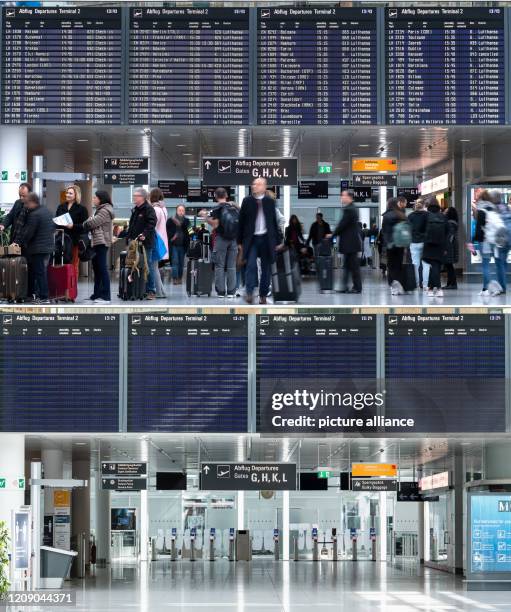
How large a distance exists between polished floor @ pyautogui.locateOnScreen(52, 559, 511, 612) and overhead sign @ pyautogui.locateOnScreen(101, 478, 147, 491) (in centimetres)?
224

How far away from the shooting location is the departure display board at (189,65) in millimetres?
17938

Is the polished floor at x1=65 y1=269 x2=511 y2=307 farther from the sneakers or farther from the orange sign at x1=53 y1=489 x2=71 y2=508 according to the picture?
the orange sign at x1=53 y1=489 x2=71 y2=508

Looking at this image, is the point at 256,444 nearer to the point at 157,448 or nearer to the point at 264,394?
the point at 157,448

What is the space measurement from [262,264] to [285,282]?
52 cm

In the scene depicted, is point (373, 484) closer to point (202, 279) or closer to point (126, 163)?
point (126, 163)


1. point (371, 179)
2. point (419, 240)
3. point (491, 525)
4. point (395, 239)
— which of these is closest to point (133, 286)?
point (395, 239)

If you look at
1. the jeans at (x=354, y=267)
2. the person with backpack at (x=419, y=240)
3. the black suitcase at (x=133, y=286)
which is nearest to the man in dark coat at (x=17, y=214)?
the black suitcase at (x=133, y=286)

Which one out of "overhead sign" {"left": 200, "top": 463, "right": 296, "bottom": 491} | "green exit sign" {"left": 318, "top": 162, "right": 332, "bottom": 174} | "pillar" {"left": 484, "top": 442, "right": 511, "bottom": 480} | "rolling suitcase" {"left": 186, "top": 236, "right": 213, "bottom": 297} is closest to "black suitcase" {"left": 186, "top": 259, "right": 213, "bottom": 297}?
"rolling suitcase" {"left": 186, "top": 236, "right": 213, "bottom": 297}

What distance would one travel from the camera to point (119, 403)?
17297mm

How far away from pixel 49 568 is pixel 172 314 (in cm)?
1107

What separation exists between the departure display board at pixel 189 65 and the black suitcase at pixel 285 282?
2.15 metres

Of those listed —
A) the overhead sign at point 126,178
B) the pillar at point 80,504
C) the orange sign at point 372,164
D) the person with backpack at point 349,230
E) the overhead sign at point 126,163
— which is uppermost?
the orange sign at point 372,164

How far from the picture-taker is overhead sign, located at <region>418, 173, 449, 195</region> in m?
26.5

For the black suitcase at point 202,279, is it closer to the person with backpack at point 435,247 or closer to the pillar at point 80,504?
the person with backpack at point 435,247
